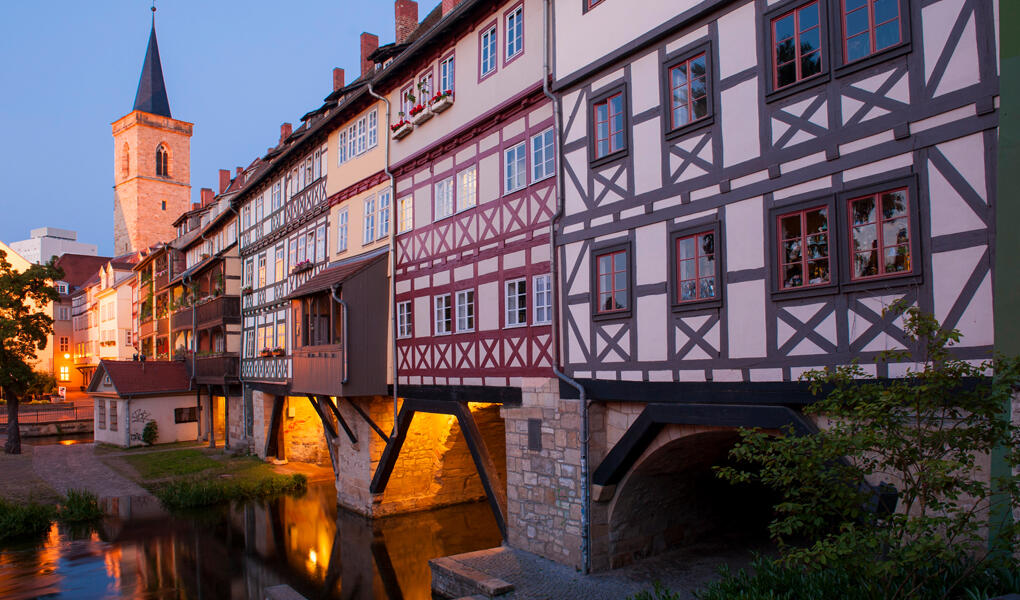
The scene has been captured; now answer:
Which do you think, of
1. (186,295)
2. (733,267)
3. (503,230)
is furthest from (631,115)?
(186,295)

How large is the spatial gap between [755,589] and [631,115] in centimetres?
629

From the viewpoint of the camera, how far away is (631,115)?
1023 centimetres

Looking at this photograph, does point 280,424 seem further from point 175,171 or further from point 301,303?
point 175,171

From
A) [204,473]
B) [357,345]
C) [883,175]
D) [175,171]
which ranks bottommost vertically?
[204,473]

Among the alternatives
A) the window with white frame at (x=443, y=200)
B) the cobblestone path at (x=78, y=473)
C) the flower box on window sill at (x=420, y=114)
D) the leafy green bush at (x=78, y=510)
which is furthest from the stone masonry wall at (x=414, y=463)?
the cobblestone path at (x=78, y=473)

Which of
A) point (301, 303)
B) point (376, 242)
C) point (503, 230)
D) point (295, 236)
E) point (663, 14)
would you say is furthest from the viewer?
point (295, 236)

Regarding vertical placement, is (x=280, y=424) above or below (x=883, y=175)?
below

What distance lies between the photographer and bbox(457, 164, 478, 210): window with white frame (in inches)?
555

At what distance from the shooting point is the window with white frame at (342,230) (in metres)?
19.5

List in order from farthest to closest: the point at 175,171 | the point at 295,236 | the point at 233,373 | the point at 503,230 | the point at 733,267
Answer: the point at 175,171 → the point at 233,373 → the point at 295,236 → the point at 503,230 → the point at 733,267

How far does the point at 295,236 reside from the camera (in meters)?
23.2

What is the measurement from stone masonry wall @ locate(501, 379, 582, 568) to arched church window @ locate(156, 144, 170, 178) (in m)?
64.4

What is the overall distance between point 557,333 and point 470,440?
159 inches

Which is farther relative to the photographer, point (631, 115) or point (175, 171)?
point (175, 171)
